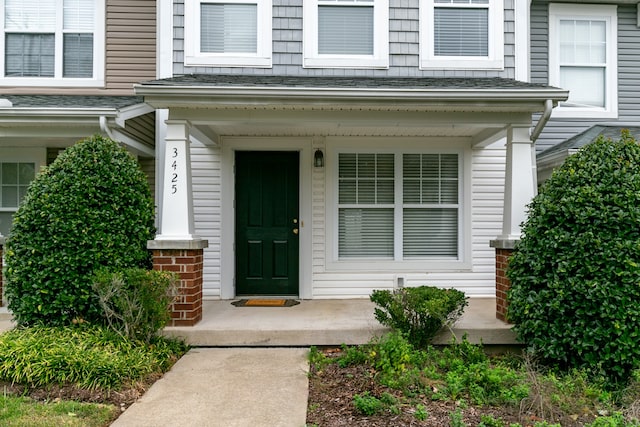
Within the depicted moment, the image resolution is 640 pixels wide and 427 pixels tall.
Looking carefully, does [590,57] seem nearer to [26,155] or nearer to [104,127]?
[104,127]

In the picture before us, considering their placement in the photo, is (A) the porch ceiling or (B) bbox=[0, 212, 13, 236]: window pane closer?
(A) the porch ceiling

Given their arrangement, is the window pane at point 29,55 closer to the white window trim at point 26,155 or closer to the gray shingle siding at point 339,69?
the white window trim at point 26,155

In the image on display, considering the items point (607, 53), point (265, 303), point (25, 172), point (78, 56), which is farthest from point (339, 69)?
point (25, 172)

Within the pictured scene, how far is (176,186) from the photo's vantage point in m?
4.92

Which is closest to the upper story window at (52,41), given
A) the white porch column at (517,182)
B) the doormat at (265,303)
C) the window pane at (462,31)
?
the doormat at (265,303)

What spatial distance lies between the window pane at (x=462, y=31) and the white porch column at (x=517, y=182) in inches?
79.5

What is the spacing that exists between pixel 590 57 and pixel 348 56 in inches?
157

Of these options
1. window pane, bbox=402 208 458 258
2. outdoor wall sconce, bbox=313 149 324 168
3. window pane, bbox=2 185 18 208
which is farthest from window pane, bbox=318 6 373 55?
window pane, bbox=2 185 18 208

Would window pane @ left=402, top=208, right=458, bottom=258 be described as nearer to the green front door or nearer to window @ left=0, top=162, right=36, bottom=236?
the green front door

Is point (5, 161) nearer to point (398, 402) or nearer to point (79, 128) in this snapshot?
point (79, 128)

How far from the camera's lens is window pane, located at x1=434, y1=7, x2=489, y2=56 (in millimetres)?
6512

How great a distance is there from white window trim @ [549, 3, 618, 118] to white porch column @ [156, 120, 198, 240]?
5752 mm

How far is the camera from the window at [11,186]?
6859 mm

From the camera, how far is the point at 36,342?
3.99 m
